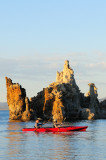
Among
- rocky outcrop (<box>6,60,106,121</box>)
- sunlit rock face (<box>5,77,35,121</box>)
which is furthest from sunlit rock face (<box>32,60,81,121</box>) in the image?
sunlit rock face (<box>5,77,35,121</box>)

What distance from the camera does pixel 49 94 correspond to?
146125mm

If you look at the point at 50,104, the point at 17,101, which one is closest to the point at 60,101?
the point at 50,104

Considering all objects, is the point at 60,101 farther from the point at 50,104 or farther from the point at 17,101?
the point at 17,101

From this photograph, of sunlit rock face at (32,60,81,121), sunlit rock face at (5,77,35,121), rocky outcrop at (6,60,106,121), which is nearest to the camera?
sunlit rock face at (32,60,81,121)

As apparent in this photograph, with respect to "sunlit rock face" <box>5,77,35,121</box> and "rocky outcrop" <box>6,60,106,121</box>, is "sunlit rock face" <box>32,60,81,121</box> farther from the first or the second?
"sunlit rock face" <box>5,77,35,121</box>

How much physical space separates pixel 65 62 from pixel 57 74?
909cm

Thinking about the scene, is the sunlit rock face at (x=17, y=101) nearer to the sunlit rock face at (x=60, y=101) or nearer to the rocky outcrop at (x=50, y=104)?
the rocky outcrop at (x=50, y=104)

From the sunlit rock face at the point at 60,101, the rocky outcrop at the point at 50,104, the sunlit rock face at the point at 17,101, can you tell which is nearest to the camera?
the sunlit rock face at the point at 60,101

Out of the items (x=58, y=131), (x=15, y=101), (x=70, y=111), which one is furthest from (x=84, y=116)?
(x=58, y=131)

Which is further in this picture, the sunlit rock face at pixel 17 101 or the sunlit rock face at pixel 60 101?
the sunlit rock face at pixel 17 101

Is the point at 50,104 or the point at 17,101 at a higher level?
the point at 17,101

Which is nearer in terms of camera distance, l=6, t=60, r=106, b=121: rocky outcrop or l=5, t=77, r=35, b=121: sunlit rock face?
l=6, t=60, r=106, b=121: rocky outcrop

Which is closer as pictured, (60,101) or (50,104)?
(60,101)

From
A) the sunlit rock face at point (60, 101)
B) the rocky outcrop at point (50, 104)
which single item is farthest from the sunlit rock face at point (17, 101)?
the sunlit rock face at point (60, 101)
